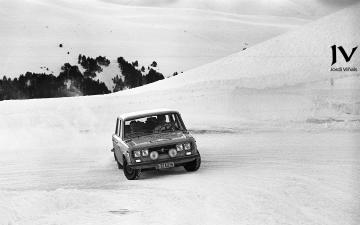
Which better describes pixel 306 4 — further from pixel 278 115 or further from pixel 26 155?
pixel 26 155

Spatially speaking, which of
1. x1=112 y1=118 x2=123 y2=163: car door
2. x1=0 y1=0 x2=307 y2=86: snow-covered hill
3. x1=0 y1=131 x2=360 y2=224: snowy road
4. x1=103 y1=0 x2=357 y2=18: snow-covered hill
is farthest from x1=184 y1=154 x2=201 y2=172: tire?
x1=103 y1=0 x2=357 y2=18: snow-covered hill

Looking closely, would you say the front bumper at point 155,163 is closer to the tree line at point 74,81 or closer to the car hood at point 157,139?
the car hood at point 157,139

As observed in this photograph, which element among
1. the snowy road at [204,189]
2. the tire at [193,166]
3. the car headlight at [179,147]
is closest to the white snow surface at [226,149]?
the snowy road at [204,189]

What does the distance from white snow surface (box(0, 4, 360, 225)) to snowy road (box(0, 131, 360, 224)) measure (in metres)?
0.03

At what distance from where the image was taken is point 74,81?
64.6 meters

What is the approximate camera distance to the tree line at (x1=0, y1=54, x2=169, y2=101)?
61094mm

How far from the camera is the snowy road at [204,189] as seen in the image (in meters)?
9.69

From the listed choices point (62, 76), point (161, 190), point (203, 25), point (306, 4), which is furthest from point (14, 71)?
point (306, 4)

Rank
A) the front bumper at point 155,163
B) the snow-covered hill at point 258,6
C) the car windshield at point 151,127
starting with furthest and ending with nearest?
the snow-covered hill at point 258,6 < the car windshield at point 151,127 < the front bumper at point 155,163

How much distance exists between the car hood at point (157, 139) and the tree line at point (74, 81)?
46.7 meters

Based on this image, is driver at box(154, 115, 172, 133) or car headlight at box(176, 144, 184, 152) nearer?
car headlight at box(176, 144, 184, 152)

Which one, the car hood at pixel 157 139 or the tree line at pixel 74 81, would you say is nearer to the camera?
the car hood at pixel 157 139

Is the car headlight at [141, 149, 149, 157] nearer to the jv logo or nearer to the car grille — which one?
the car grille

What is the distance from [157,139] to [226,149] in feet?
22.7
